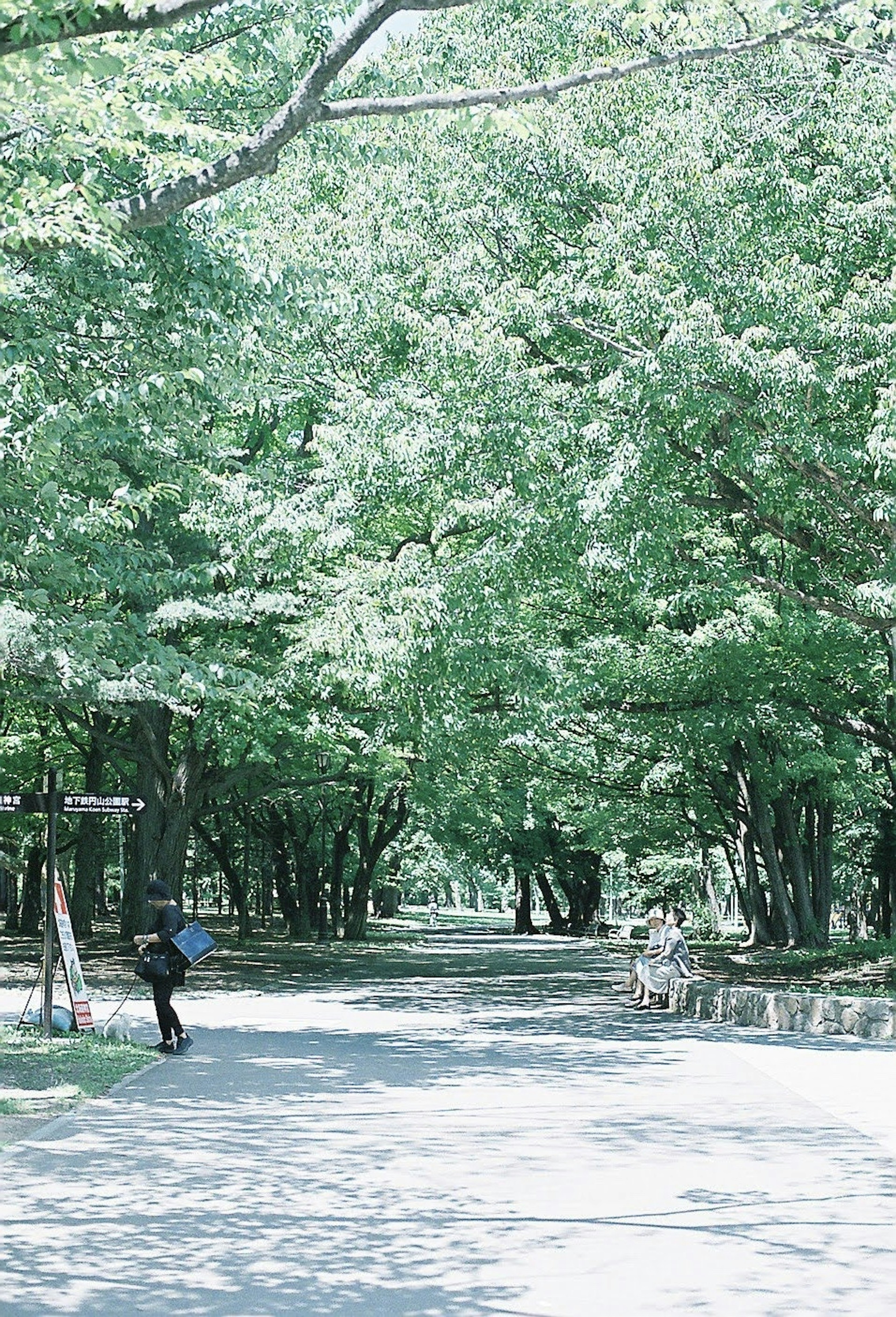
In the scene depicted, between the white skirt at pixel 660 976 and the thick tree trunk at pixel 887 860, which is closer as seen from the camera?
the white skirt at pixel 660 976

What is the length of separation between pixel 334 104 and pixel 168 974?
9.07m

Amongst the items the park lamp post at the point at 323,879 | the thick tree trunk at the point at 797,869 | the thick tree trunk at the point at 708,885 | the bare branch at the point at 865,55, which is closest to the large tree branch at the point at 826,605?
the bare branch at the point at 865,55

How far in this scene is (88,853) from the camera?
37750 mm

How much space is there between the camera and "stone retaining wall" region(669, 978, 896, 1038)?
16.0 metres

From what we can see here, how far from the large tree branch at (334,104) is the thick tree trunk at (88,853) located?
25.9 metres

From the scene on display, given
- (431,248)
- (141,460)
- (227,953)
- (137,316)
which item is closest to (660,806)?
(227,953)

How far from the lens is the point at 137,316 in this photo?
35.6 ft

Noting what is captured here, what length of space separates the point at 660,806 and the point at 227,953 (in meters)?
Result: 12.2

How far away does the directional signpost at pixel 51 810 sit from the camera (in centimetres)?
1439

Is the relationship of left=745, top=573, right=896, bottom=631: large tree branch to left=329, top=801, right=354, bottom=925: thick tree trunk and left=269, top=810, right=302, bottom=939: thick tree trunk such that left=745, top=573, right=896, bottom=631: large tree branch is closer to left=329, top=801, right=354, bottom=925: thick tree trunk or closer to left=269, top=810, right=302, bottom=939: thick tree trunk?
left=329, top=801, right=354, bottom=925: thick tree trunk

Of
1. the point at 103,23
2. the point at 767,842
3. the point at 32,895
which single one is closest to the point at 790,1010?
the point at 103,23

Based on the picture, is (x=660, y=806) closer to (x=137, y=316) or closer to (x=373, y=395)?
(x=373, y=395)

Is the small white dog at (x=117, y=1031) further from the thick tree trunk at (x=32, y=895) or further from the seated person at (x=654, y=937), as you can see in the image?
the thick tree trunk at (x=32, y=895)

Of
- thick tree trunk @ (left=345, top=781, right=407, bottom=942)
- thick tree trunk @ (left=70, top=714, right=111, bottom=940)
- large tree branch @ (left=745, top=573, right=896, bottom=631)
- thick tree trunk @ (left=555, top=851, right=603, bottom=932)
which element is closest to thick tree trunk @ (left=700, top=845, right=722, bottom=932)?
thick tree trunk @ (left=555, top=851, right=603, bottom=932)
